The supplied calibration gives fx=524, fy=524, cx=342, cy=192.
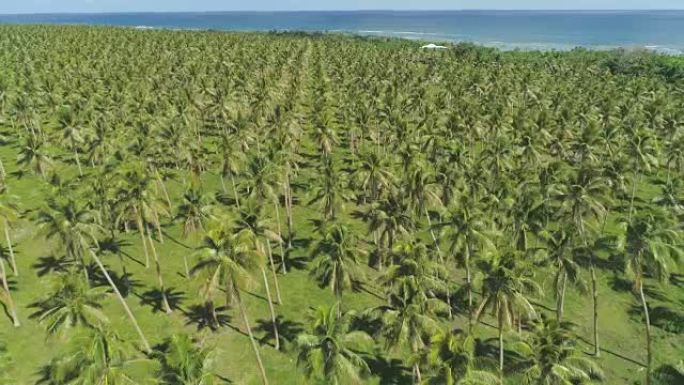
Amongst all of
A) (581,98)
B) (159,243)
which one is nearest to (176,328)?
(159,243)

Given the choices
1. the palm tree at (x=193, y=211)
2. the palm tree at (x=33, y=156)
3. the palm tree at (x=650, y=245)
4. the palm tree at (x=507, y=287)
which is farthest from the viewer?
the palm tree at (x=33, y=156)

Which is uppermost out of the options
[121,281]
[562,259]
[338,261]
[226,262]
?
[226,262]

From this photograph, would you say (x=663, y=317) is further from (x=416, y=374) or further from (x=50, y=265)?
(x=50, y=265)

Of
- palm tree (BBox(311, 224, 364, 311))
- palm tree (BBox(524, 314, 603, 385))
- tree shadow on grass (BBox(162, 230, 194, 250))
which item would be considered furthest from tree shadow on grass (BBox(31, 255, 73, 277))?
palm tree (BBox(524, 314, 603, 385))

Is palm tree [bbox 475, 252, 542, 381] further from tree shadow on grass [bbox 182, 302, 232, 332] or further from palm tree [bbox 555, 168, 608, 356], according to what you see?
tree shadow on grass [bbox 182, 302, 232, 332]

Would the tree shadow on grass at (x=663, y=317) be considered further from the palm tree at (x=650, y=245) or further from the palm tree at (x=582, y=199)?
the palm tree at (x=650, y=245)

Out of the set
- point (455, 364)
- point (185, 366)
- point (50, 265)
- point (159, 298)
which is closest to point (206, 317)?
point (159, 298)

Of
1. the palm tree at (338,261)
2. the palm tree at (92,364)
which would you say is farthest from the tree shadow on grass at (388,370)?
the palm tree at (92,364)
